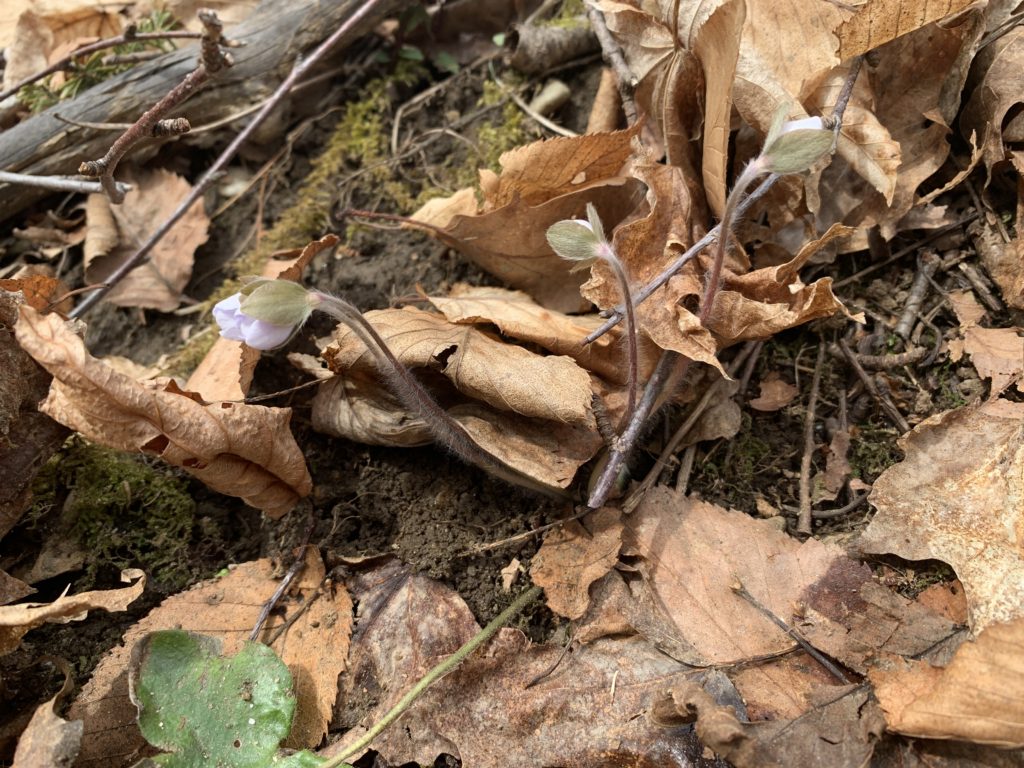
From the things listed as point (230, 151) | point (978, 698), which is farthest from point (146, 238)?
point (978, 698)

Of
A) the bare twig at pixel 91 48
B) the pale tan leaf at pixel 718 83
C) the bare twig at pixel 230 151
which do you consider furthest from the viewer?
the bare twig at pixel 91 48

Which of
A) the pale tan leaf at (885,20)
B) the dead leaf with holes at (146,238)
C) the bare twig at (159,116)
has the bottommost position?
the dead leaf with holes at (146,238)

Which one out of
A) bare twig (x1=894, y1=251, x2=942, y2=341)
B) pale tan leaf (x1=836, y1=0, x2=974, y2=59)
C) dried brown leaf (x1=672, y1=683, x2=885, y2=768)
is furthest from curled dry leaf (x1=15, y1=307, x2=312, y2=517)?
pale tan leaf (x1=836, y1=0, x2=974, y2=59)

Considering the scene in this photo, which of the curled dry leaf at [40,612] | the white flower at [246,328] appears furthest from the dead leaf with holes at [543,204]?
the curled dry leaf at [40,612]

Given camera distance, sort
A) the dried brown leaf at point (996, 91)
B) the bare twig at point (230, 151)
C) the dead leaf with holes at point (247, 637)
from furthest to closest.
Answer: the bare twig at point (230, 151), the dried brown leaf at point (996, 91), the dead leaf with holes at point (247, 637)

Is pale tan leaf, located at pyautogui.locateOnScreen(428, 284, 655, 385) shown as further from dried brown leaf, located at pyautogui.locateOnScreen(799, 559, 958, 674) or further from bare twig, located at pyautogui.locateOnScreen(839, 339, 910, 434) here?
dried brown leaf, located at pyautogui.locateOnScreen(799, 559, 958, 674)

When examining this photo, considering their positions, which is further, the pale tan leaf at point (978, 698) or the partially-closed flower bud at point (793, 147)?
the partially-closed flower bud at point (793, 147)

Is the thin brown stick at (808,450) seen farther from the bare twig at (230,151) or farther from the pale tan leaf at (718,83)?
the bare twig at (230,151)
